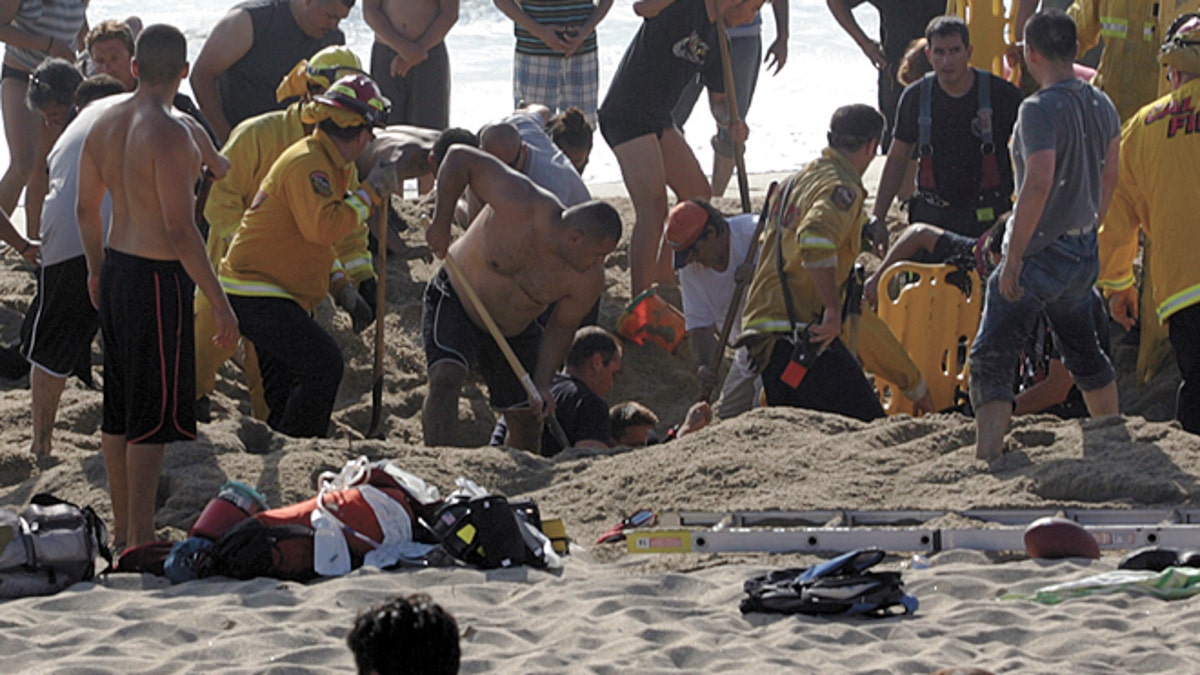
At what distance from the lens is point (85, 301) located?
7.29 meters

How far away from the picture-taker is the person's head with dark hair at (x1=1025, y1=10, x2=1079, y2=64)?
6.31 m

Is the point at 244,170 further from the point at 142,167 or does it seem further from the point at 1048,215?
the point at 1048,215

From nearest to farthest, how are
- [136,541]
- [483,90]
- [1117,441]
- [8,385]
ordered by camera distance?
[136,541], [1117,441], [8,385], [483,90]

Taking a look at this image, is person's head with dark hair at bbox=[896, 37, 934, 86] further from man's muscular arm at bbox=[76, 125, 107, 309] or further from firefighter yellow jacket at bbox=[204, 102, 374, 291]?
man's muscular arm at bbox=[76, 125, 107, 309]

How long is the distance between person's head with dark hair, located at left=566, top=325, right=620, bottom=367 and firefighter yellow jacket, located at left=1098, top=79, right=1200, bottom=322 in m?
2.29

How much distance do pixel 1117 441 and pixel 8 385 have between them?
5.11 meters

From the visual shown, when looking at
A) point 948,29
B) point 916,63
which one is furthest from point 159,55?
point 916,63

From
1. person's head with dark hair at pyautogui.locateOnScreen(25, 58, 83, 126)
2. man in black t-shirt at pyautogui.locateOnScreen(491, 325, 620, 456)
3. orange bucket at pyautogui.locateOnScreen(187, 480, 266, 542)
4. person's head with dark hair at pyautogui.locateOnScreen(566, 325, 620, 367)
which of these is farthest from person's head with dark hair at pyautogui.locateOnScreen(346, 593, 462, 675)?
person's head with dark hair at pyautogui.locateOnScreen(25, 58, 83, 126)

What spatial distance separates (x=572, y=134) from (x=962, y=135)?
6.52 feet

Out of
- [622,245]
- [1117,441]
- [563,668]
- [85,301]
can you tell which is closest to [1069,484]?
[1117,441]

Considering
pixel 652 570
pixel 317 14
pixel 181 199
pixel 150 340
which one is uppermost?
pixel 317 14

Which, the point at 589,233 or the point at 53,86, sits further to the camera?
the point at 53,86

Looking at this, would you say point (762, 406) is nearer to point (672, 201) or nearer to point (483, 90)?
point (672, 201)

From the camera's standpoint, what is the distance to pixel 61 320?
285 inches
